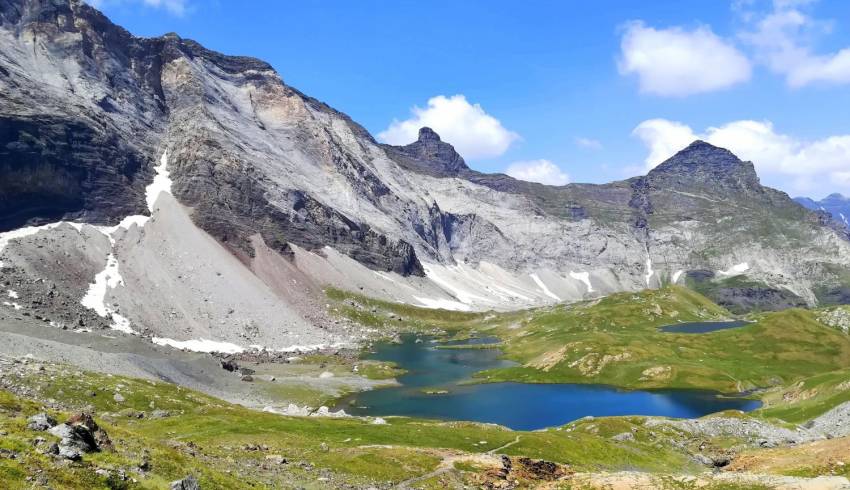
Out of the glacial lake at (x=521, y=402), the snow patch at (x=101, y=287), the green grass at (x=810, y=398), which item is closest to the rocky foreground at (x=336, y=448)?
the green grass at (x=810, y=398)

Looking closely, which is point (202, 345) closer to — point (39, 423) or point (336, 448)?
point (336, 448)

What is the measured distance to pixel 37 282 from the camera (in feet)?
543

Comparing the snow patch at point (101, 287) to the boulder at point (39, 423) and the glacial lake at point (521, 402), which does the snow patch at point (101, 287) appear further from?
the boulder at point (39, 423)

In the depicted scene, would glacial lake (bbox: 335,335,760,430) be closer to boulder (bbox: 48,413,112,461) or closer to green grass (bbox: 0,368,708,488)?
green grass (bbox: 0,368,708,488)

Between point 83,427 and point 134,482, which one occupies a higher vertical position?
point 83,427

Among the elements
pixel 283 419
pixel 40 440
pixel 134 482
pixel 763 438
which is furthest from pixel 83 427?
pixel 763 438

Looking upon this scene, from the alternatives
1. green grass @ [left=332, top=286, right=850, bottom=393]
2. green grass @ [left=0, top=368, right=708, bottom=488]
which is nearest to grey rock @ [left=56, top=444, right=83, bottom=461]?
green grass @ [left=0, top=368, right=708, bottom=488]

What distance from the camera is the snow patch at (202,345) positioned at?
170m

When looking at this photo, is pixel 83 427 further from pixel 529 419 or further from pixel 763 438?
pixel 529 419

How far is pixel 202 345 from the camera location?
6964 inches

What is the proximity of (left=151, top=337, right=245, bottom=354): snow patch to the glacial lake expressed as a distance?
5812cm

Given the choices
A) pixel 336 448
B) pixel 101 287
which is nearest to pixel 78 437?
pixel 336 448

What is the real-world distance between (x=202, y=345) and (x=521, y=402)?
103m

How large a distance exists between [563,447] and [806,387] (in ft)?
210
